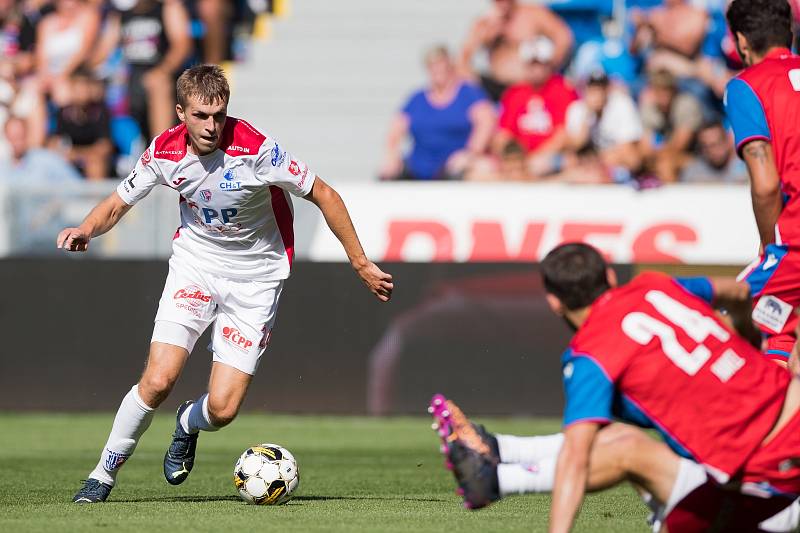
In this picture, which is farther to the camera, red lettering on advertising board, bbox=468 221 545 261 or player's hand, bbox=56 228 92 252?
red lettering on advertising board, bbox=468 221 545 261

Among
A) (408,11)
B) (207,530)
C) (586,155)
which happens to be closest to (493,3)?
(408,11)

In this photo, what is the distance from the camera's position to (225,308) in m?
8.20

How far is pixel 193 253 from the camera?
812cm

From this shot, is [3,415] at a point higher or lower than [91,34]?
lower

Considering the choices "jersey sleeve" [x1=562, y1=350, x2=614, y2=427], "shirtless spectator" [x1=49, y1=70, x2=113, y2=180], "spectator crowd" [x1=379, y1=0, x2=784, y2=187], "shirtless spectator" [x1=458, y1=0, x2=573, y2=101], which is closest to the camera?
"jersey sleeve" [x1=562, y1=350, x2=614, y2=427]

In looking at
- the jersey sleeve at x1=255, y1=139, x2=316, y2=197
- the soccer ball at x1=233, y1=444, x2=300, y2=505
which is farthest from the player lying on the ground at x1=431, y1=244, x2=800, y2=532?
the jersey sleeve at x1=255, y1=139, x2=316, y2=197

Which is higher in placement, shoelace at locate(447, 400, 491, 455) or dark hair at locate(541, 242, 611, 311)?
dark hair at locate(541, 242, 611, 311)

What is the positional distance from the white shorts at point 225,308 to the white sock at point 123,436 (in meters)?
0.47

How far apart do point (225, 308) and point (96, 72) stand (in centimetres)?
895

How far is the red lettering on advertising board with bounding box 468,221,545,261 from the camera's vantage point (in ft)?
44.5

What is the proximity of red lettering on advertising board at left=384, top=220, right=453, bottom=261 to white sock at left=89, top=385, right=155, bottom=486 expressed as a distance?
6049 millimetres

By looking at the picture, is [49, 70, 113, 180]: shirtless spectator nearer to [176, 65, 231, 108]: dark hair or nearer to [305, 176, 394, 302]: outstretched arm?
[305, 176, 394, 302]: outstretched arm

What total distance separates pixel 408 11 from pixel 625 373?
42.3 ft

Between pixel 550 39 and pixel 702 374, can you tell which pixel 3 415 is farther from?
pixel 702 374
